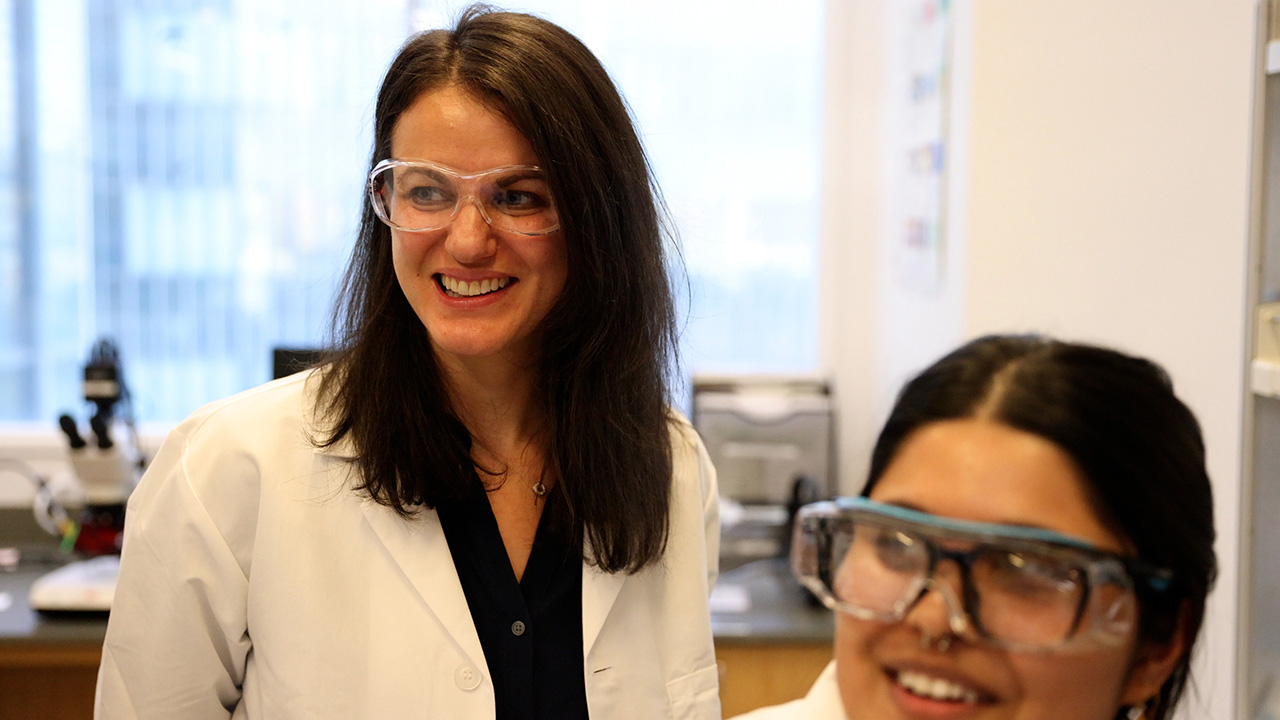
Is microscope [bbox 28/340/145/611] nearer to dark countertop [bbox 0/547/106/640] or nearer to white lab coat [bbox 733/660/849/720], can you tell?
dark countertop [bbox 0/547/106/640]

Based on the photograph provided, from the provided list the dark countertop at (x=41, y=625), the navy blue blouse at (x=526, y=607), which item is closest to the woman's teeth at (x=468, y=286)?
the navy blue blouse at (x=526, y=607)

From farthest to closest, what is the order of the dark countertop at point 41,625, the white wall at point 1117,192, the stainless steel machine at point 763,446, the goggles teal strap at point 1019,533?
the stainless steel machine at point 763,446, the dark countertop at point 41,625, the white wall at point 1117,192, the goggles teal strap at point 1019,533

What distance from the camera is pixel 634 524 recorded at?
1389 mm

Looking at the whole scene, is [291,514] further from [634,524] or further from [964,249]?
[964,249]

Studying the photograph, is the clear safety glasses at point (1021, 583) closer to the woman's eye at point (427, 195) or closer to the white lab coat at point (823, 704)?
the white lab coat at point (823, 704)

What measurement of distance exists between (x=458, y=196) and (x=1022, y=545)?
811mm

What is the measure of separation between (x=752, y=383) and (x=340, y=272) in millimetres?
1910

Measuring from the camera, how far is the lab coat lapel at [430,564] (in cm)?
129

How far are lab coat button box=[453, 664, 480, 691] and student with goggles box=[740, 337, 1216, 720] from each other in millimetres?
632

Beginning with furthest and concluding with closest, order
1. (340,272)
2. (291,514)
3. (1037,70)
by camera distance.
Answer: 1. (1037,70)
2. (340,272)
3. (291,514)

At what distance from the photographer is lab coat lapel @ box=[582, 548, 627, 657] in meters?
1.35

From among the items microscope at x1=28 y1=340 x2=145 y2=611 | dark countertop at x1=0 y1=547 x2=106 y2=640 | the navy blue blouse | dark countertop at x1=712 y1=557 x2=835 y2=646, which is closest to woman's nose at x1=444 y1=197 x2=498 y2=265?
the navy blue blouse

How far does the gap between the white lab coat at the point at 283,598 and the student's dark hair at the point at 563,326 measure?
54 millimetres

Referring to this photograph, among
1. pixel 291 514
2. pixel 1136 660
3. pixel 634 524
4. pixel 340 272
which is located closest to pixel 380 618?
pixel 291 514
